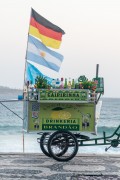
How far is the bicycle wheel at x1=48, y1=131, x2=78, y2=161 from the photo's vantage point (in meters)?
10.5

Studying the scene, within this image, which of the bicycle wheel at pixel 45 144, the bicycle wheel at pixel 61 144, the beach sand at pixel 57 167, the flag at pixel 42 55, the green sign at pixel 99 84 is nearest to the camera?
the beach sand at pixel 57 167

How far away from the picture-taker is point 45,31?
11.7m

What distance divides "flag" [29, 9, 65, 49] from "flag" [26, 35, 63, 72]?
0.49ft

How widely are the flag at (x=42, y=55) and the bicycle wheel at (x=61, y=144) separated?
199cm

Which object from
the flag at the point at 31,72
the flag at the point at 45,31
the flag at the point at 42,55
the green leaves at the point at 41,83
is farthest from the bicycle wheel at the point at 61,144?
the flag at the point at 45,31

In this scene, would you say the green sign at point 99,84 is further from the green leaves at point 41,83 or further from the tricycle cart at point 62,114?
the green leaves at point 41,83

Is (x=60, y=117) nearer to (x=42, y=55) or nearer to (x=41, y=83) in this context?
(x=41, y=83)

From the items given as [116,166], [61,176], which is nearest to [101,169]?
[116,166]

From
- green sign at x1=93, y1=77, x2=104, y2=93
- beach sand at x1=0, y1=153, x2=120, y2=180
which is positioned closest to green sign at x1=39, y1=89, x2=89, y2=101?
green sign at x1=93, y1=77, x2=104, y2=93

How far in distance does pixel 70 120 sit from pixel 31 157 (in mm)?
1409

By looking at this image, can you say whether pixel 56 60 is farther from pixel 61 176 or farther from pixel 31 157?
pixel 61 176

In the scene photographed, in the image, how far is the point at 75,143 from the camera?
10.6 metres

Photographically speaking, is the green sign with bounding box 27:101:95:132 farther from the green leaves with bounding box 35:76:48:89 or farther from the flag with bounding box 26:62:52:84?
the flag with bounding box 26:62:52:84

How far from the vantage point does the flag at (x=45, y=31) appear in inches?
454
